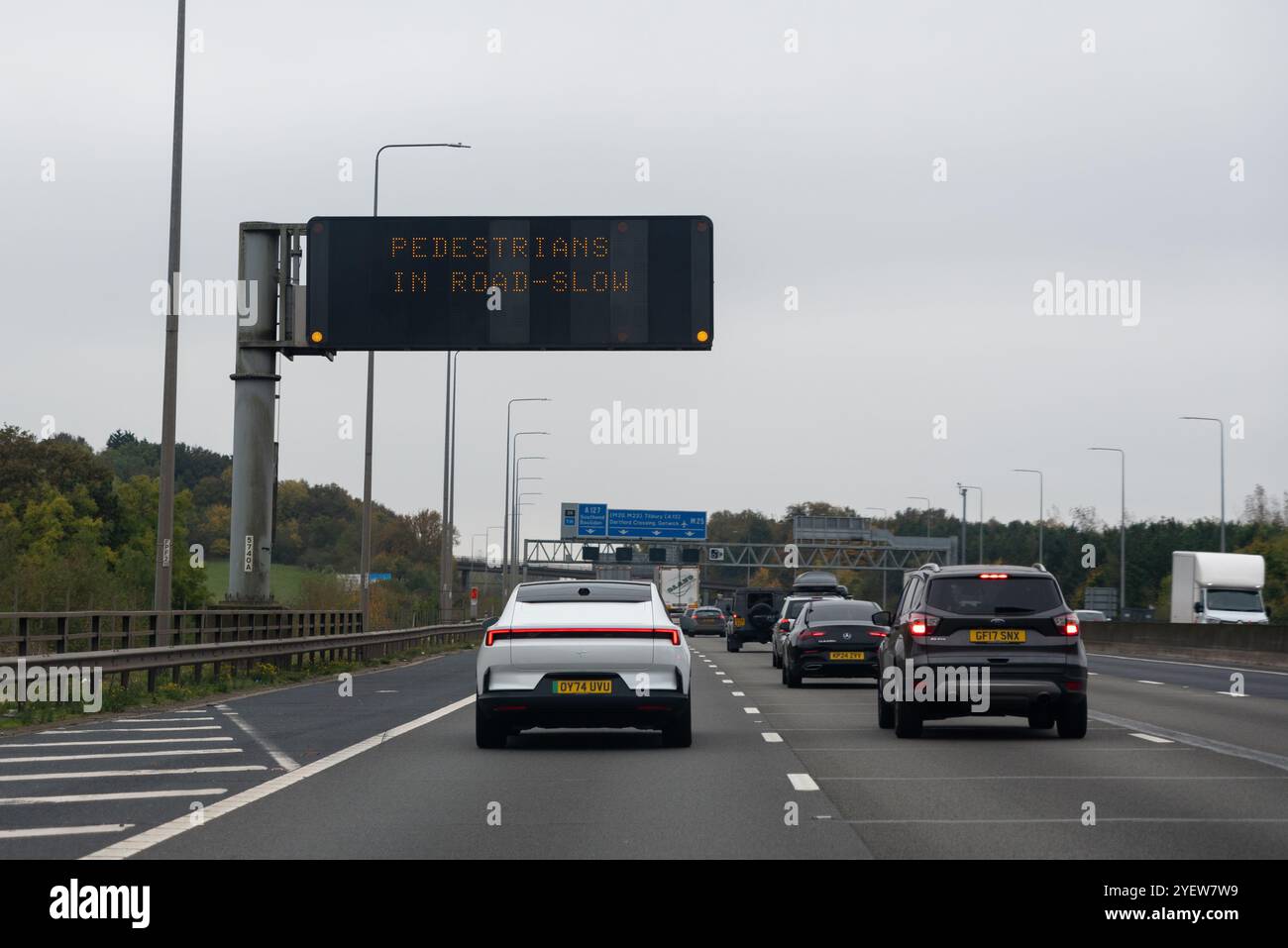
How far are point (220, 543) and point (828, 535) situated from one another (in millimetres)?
61323

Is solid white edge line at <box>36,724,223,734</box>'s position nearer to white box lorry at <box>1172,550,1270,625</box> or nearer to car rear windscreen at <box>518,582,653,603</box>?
car rear windscreen at <box>518,582,653,603</box>

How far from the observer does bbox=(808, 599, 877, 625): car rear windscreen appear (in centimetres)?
2967

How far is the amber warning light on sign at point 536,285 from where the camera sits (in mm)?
32188

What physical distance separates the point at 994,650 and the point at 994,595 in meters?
0.56

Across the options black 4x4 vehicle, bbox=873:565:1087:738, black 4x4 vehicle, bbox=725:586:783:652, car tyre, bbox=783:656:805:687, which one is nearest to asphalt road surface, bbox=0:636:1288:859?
black 4x4 vehicle, bbox=873:565:1087:738

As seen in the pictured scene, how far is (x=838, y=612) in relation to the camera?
29.8 m

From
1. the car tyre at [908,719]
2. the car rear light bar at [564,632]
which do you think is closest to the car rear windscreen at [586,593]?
the car rear light bar at [564,632]

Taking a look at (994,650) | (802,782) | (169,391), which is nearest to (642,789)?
(802,782)

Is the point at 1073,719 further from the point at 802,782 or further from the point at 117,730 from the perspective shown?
the point at 117,730

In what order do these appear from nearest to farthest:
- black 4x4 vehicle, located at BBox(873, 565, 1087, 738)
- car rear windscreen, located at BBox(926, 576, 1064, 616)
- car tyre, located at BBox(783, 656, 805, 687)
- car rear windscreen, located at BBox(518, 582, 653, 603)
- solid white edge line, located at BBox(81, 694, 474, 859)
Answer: solid white edge line, located at BBox(81, 694, 474, 859)
car rear windscreen, located at BBox(518, 582, 653, 603)
black 4x4 vehicle, located at BBox(873, 565, 1087, 738)
car rear windscreen, located at BBox(926, 576, 1064, 616)
car tyre, located at BBox(783, 656, 805, 687)

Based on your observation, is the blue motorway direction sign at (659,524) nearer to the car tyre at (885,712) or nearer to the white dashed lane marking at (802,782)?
the car tyre at (885,712)

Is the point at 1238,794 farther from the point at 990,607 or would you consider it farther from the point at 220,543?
the point at 220,543

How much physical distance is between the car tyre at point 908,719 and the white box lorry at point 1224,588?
40.4 meters

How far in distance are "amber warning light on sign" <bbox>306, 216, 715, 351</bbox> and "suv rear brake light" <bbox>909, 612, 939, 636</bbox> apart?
48.7 ft
